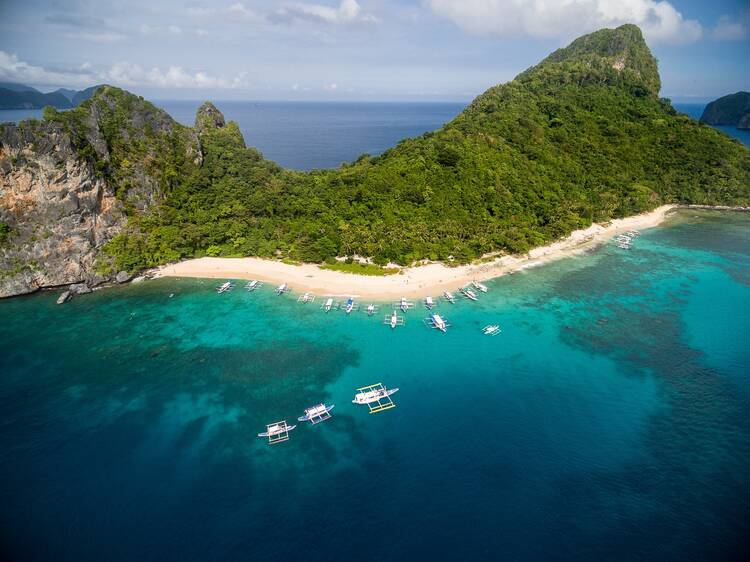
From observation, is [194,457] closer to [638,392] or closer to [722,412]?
[638,392]

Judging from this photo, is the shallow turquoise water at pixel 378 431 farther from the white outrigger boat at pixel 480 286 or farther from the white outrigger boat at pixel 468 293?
the white outrigger boat at pixel 480 286

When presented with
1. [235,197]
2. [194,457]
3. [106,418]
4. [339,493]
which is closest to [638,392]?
[339,493]

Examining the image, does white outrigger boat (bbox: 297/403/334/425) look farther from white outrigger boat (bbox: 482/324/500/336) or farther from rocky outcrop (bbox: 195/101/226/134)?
rocky outcrop (bbox: 195/101/226/134)

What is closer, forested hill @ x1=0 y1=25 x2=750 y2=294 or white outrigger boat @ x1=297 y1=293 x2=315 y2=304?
white outrigger boat @ x1=297 y1=293 x2=315 y2=304

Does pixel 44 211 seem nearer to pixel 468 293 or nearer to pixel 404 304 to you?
pixel 404 304

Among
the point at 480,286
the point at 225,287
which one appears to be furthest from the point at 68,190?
the point at 480,286

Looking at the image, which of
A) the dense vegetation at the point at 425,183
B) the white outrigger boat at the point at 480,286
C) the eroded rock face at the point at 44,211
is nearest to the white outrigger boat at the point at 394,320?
the white outrigger boat at the point at 480,286

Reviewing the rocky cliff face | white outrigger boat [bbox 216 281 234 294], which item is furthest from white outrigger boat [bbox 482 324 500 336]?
the rocky cliff face

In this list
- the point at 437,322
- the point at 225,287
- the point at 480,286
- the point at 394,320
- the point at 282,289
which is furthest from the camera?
the point at 225,287
